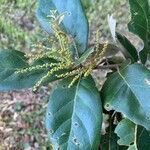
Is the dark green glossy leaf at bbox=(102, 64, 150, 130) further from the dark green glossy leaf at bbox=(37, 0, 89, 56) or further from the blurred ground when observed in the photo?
the blurred ground

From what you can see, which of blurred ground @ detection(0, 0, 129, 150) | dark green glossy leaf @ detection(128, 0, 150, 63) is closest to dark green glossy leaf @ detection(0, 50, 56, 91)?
dark green glossy leaf @ detection(128, 0, 150, 63)

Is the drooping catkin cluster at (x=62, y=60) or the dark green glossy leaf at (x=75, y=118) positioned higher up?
the drooping catkin cluster at (x=62, y=60)

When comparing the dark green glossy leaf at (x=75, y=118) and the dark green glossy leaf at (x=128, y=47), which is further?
the dark green glossy leaf at (x=128, y=47)

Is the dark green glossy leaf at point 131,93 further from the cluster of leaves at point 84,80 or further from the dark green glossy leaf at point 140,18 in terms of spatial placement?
the dark green glossy leaf at point 140,18

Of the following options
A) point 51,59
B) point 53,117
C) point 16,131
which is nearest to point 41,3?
point 51,59

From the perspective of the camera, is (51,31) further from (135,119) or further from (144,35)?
(135,119)

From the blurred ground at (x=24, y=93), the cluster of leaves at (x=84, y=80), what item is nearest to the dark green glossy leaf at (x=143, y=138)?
the cluster of leaves at (x=84, y=80)

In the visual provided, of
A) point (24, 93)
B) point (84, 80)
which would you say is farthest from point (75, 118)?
point (24, 93)
